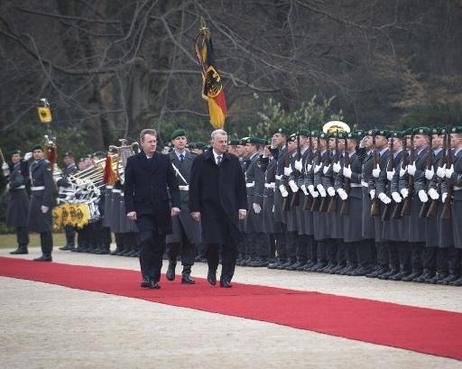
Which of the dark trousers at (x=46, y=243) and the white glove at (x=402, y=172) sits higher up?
the white glove at (x=402, y=172)

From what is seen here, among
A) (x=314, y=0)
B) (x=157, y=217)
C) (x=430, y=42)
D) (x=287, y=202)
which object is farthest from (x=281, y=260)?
(x=430, y=42)

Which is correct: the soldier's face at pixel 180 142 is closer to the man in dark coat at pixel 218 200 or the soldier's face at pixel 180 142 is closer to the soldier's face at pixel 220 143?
the man in dark coat at pixel 218 200

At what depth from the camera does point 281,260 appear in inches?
856

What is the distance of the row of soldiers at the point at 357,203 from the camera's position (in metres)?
17.0

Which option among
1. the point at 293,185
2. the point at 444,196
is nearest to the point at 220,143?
the point at 444,196

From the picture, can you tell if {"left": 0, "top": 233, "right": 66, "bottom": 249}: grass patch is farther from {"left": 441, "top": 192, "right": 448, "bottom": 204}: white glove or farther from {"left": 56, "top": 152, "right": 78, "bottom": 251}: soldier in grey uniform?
{"left": 441, "top": 192, "right": 448, "bottom": 204}: white glove

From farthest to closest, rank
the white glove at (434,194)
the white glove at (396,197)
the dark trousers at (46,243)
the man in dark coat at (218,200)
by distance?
the dark trousers at (46,243) → the white glove at (396,197) → the man in dark coat at (218,200) → the white glove at (434,194)

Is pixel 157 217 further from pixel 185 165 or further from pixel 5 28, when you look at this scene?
pixel 5 28

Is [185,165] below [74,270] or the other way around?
the other way around

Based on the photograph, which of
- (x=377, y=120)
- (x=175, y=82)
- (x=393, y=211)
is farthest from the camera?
(x=377, y=120)

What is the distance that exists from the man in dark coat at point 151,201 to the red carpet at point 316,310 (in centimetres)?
37

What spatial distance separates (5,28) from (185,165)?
57.3ft

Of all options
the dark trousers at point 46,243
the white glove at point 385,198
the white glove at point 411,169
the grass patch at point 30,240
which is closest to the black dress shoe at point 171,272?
the white glove at point 385,198

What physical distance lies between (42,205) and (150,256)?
7.01 metres
